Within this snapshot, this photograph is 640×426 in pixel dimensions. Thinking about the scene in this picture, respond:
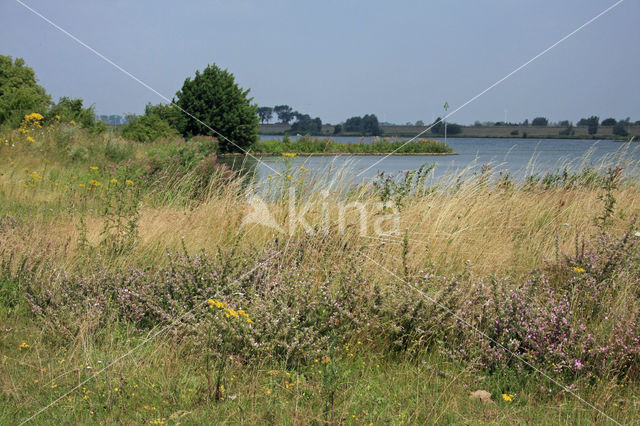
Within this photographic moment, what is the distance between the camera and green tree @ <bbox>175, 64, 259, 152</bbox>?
116 ft

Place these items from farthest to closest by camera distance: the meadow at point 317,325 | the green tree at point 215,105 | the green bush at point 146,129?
the green tree at point 215,105 → the green bush at point 146,129 → the meadow at point 317,325

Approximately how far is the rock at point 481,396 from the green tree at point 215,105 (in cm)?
3387

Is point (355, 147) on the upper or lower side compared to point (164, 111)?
lower

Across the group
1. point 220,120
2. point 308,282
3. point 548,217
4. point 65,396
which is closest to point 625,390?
point 308,282

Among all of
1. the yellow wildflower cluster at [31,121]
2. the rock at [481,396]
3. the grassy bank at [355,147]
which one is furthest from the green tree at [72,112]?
the rock at [481,396]

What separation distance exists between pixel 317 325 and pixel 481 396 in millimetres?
1126

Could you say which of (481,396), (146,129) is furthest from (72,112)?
(481,396)

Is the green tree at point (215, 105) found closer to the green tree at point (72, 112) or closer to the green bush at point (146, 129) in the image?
the green bush at point (146, 129)

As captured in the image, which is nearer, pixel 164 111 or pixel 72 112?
pixel 72 112

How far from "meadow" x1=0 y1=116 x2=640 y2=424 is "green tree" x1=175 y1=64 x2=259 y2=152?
30.9m

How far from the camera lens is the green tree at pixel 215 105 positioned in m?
35.5

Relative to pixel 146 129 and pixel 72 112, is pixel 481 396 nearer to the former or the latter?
pixel 72 112

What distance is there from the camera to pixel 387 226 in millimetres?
5461

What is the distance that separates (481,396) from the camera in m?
2.70
